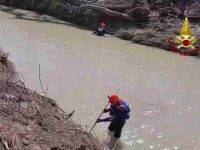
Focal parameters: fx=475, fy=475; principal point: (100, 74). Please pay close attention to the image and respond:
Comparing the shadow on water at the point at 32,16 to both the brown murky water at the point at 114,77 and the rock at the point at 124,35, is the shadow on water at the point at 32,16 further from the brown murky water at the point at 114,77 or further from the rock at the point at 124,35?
the rock at the point at 124,35

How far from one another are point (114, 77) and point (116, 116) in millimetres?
4829

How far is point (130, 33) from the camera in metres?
20.1

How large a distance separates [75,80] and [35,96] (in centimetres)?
453

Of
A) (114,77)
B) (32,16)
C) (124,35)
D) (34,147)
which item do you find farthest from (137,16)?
(34,147)

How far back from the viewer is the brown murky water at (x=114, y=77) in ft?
37.8

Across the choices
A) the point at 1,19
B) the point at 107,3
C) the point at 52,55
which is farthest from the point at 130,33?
the point at 1,19

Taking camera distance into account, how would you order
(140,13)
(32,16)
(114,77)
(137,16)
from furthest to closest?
(32,16) → (137,16) → (140,13) → (114,77)

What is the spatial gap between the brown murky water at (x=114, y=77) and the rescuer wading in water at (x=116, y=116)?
32 centimetres

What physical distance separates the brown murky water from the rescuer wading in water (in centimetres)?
32

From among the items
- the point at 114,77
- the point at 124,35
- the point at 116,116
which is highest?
the point at 116,116

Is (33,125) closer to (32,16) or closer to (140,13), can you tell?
(140,13)

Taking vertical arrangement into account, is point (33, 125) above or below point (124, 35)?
above

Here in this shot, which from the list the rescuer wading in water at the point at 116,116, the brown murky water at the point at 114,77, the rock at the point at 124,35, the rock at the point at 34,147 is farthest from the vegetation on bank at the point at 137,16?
the rock at the point at 34,147

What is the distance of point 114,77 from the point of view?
1507 cm
